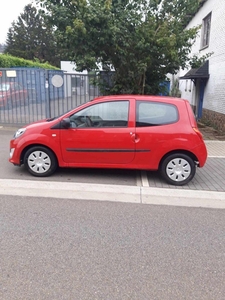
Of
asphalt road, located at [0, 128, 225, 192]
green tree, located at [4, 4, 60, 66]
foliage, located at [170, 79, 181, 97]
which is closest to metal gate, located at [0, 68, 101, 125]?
asphalt road, located at [0, 128, 225, 192]

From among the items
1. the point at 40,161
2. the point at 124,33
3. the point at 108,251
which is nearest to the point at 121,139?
the point at 40,161

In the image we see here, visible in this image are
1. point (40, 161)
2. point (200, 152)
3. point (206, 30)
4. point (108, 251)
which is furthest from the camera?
point (206, 30)

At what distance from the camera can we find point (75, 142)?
16.3 feet

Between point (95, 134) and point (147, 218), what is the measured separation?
1.97 m

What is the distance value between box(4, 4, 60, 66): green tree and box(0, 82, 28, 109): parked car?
43075mm

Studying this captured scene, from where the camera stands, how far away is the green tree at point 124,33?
7533 millimetres

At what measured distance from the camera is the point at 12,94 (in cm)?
1049

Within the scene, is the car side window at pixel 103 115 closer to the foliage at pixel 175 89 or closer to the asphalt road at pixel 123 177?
the asphalt road at pixel 123 177

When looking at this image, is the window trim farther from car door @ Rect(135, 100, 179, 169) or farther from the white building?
car door @ Rect(135, 100, 179, 169)

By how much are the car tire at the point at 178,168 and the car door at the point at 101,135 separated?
0.69 metres

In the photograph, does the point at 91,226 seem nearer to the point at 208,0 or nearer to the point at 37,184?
the point at 37,184

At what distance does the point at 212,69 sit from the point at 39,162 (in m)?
10.4

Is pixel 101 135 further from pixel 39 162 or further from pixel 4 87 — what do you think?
pixel 4 87

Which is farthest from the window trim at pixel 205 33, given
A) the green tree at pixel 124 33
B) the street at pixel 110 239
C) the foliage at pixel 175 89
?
the street at pixel 110 239
